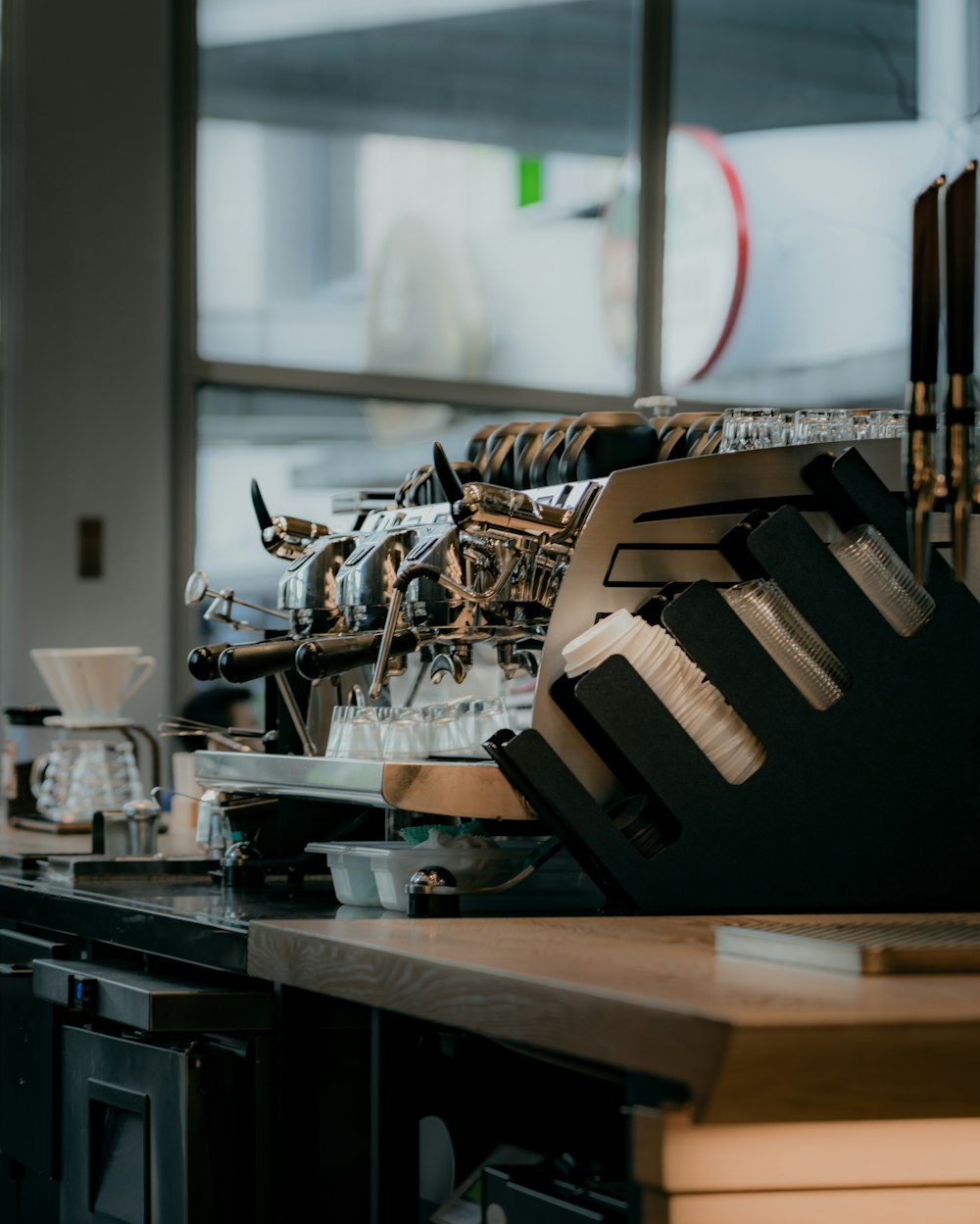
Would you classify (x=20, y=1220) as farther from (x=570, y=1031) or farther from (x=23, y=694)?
(x=23, y=694)

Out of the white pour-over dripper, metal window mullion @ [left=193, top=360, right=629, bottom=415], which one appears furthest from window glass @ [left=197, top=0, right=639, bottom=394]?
the white pour-over dripper

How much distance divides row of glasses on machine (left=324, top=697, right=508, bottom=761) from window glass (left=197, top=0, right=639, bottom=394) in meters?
3.73

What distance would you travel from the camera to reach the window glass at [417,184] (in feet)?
18.8

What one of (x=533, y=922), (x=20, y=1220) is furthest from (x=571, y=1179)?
(x=20, y=1220)

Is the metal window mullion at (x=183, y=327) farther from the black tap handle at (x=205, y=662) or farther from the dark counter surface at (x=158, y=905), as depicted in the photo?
the black tap handle at (x=205, y=662)

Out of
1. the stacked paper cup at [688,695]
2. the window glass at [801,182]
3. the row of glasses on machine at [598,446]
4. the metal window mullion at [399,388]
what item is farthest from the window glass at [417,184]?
the stacked paper cup at [688,695]

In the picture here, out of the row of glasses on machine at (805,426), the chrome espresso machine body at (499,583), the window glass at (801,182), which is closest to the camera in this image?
the chrome espresso machine body at (499,583)

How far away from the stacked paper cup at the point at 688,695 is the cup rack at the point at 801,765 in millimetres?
18

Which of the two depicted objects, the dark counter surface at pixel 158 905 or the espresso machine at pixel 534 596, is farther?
the dark counter surface at pixel 158 905

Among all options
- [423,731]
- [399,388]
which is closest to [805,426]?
[423,731]

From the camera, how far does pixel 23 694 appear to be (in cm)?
529

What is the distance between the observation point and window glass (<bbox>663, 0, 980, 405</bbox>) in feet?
20.9

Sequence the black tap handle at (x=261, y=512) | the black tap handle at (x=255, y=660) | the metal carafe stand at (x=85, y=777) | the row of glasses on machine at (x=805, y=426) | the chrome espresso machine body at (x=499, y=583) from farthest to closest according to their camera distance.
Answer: the metal carafe stand at (x=85, y=777) < the black tap handle at (x=261, y=512) < the black tap handle at (x=255, y=660) < the row of glasses on machine at (x=805, y=426) < the chrome espresso machine body at (x=499, y=583)

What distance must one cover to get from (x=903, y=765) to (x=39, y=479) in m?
3.95
